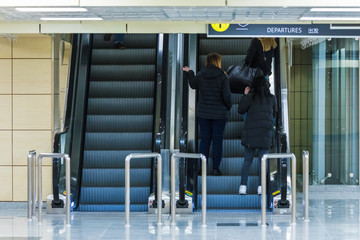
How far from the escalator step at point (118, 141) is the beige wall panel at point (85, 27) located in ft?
9.04

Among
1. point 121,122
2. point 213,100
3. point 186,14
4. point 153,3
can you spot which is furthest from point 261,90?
point 153,3

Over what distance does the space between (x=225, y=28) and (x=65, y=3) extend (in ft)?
7.89

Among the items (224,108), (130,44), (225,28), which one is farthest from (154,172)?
(130,44)

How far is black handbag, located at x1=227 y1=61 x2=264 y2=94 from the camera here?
471 inches

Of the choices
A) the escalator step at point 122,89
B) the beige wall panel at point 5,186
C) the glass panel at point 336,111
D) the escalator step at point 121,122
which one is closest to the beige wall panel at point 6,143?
the beige wall panel at point 5,186

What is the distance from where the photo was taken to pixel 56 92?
10898 mm

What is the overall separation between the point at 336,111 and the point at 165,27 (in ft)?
15.6

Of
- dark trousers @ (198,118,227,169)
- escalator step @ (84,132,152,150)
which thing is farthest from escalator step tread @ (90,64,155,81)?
dark trousers @ (198,118,227,169)

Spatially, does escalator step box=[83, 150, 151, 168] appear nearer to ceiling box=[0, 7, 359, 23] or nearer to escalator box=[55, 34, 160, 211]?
escalator box=[55, 34, 160, 211]

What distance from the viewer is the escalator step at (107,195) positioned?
11.0 m

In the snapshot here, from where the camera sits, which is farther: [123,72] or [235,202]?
[123,72]

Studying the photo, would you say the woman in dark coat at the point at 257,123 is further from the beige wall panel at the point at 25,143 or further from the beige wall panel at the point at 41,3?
the beige wall panel at the point at 41,3

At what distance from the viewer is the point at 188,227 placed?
356 inches

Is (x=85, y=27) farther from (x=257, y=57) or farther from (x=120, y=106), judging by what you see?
(x=257, y=57)
